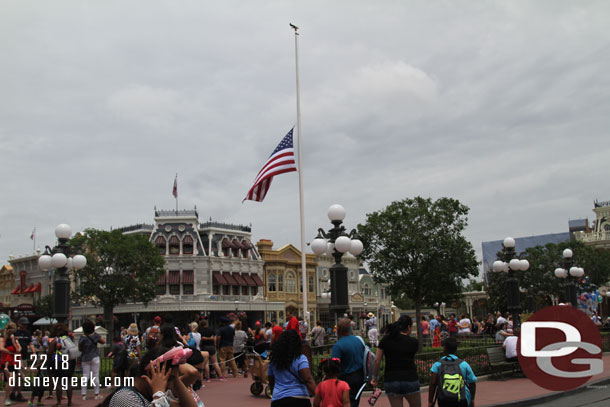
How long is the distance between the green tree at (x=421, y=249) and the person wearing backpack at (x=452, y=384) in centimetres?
2645

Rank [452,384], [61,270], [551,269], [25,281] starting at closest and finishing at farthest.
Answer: [452,384]
[61,270]
[551,269]
[25,281]

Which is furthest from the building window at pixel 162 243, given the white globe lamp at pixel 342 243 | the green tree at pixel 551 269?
the white globe lamp at pixel 342 243

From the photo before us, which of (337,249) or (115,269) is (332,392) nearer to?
(337,249)

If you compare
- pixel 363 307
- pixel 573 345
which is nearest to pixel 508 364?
pixel 573 345

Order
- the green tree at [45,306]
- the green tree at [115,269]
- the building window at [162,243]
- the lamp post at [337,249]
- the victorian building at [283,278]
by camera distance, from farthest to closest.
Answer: the victorian building at [283,278] < the green tree at [45,306] < the building window at [162,243] < the green tree at [115,269] < the lamp post at [337,249]

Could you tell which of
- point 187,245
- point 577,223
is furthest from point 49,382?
point 577,223

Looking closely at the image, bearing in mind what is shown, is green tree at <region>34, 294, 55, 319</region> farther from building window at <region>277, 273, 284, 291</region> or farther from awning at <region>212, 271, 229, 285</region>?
building window at <region>277, 273, 284, 291</region>

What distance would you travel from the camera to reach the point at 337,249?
602 inches

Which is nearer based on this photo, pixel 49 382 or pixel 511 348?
pixel 49 382

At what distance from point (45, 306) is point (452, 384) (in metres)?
62.0

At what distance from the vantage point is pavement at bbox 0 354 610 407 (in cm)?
1230

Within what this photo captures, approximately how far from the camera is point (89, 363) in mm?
13070

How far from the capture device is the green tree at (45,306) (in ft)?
197

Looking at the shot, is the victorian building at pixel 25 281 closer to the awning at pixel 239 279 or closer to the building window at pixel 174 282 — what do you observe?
the building window at pixel 174 282
